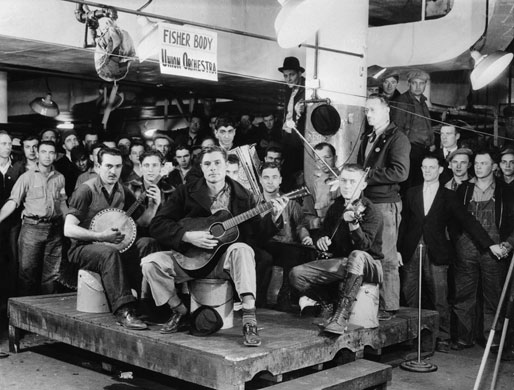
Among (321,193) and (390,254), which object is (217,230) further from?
(321,193)

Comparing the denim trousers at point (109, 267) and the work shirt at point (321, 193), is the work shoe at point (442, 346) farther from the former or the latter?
the denim trousers at point (109, 267)

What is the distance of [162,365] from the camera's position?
5617 mm

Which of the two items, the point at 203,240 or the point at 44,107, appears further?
the point at 44,107

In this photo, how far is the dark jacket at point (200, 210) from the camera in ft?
20.2

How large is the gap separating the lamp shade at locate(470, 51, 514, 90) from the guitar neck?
4115 millimetres

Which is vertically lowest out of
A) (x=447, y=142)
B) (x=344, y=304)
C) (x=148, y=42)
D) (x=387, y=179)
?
(x=344, y=304)

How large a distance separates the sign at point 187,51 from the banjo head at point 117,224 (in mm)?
1414

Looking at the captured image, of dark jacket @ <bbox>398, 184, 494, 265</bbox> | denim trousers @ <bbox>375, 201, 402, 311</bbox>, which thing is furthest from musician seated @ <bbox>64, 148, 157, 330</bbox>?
dark jacket @ <bbox>398, 184, 494, 265</bbox>

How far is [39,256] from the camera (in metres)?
7.97

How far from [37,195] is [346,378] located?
13.6 ft

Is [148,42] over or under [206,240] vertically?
over

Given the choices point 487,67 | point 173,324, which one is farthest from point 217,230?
point 487,67

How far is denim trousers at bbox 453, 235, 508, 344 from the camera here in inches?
290

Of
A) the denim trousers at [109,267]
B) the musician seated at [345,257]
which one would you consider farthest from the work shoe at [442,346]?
the denim trousers at [109,267]
